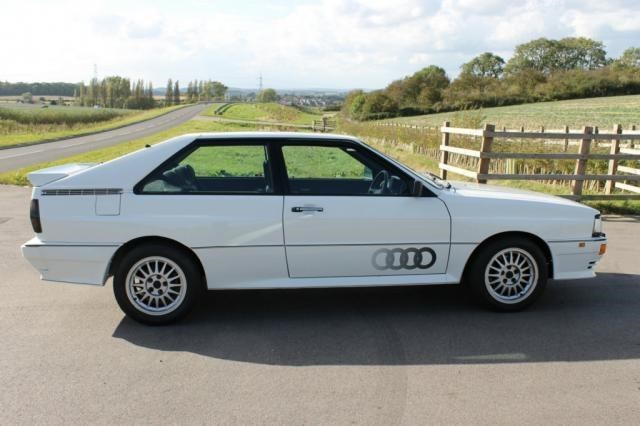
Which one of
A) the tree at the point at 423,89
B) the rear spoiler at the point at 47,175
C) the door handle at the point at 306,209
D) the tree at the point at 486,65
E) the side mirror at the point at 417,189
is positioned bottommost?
the door handle at the point at 306,209

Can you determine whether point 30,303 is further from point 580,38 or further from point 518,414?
point 580,38

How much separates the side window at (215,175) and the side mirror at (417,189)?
120cm

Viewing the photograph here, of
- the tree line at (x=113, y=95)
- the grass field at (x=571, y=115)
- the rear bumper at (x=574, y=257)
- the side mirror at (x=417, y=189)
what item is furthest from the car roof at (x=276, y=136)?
the tree line at (x=113, y=95)

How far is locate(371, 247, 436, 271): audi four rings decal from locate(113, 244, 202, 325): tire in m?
1.52

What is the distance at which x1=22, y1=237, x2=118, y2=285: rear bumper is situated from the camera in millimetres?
4770

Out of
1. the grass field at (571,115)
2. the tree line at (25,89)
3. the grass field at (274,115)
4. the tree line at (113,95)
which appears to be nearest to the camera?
the grass field at (571,115)

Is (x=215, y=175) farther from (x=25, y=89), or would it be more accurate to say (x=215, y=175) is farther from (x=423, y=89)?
(x=25, y=89)

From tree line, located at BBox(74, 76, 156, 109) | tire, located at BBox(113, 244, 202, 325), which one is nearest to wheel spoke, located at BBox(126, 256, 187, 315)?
tire, located at BBox(113, 244, 202, 325)

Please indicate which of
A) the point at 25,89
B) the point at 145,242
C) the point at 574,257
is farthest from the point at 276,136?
the point at 25,89

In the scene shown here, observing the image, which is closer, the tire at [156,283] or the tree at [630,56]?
the tire at [156,283]

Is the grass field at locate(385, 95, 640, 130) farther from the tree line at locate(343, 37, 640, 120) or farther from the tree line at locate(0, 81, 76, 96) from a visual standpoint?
the tree line at locate(0, 81, 76, 96)

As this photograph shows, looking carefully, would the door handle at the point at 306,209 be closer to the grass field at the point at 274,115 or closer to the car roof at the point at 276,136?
the car roof at the point at 276,136

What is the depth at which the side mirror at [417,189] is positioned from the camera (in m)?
4.98

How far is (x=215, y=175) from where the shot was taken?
5.75 m
